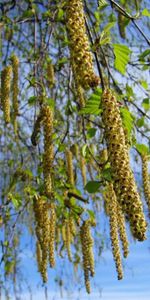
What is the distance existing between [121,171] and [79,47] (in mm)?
373

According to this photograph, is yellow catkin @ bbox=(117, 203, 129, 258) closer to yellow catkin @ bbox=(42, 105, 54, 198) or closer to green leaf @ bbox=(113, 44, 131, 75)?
yellow catkin @ bbox=(42, 105, 54, 198)

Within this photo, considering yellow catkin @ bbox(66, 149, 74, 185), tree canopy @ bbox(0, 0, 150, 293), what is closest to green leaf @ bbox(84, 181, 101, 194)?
tree canopy @ bbox(0, 0, 150, 293)

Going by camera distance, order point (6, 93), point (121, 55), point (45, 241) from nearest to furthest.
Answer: point (121, 55)
point (45, 241)
point (6, 93)

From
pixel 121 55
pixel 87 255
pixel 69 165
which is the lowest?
pixel 87 255

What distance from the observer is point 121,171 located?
148 cm

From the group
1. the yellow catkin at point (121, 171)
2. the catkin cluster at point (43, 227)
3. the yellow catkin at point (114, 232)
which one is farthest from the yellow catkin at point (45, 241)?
the yellow catkin at point (121, 171)

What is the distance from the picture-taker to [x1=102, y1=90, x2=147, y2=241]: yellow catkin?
4.53 ft

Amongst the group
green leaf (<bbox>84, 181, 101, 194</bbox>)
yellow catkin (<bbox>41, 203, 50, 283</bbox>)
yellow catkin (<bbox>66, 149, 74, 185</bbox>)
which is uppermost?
yellow catkin (<bbox>66, 149, 74, 185</bbox>)

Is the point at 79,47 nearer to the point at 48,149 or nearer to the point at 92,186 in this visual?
the point at 92,186

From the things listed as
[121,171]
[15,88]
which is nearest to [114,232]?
[121,171]

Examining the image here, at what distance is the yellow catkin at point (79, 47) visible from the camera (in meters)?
1.48

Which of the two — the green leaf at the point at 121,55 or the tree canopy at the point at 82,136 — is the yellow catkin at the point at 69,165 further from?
the green leaf at the point at 121,55

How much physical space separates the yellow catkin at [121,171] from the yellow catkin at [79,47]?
0.45ft

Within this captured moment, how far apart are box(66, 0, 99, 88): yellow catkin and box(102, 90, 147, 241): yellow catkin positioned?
0.14 metres
